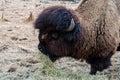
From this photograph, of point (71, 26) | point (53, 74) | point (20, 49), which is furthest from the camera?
point (20, 49)

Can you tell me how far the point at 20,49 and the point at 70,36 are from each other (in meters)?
2.26

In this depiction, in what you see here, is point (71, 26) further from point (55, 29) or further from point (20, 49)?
point (20, 49)

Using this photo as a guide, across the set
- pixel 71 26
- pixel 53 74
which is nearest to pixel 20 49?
pixel 53 74

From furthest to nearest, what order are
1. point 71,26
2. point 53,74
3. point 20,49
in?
1. point 20,49
2. point 53,74
3. point 71,26

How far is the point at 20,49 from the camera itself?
8.85 metres

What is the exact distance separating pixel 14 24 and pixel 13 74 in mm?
3412

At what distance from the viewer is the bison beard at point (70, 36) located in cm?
669

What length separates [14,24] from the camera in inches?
421

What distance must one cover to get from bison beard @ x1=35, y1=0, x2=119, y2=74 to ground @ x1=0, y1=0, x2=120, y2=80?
0.48 meters

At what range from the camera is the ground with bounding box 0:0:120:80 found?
301 inches

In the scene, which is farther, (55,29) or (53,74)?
(53,74)

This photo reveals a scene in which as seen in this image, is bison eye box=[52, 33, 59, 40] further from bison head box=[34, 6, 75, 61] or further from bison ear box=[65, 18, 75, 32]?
bison ear box=[65, 18, 75, 32]

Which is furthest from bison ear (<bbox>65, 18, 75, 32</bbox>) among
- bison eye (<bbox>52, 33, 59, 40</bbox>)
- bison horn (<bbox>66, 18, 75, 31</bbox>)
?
bison eye (<bbox>52, 33, 59, 40</bbox>)

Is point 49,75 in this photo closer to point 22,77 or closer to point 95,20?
point 22,77
